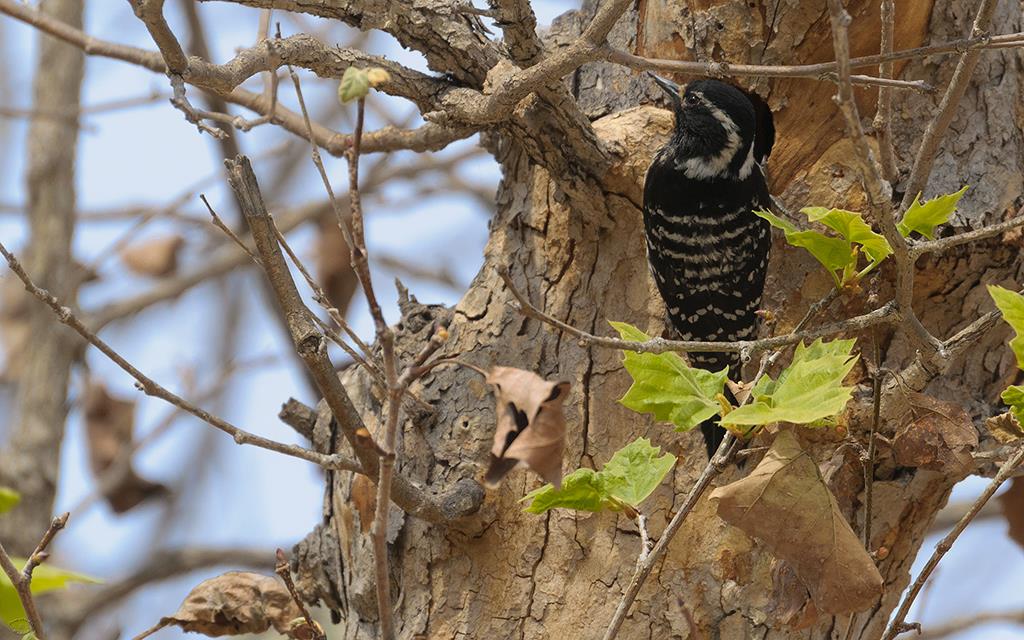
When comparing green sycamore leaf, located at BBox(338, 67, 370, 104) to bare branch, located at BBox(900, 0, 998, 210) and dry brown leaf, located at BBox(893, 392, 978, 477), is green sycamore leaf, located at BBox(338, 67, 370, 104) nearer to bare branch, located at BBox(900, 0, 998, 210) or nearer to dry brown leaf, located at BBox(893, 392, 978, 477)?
bare branch, located at BBox(900, 0, 998, 210)

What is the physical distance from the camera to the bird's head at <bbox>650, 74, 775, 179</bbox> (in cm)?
327

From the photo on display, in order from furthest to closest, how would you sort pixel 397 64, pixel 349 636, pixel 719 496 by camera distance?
1. pixel 349 636
2. pixel 397 64
3. pixel 719 496

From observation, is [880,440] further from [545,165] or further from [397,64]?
[397,64]

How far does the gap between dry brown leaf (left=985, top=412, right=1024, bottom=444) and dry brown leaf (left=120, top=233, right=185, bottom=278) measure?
14.9 ft

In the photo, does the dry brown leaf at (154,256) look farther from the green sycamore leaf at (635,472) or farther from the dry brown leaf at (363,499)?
the green sycamore leaf at (635,472)

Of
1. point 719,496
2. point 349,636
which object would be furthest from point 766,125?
point 349,636

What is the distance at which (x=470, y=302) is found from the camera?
321cm

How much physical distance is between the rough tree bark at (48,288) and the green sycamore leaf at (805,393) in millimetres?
3274

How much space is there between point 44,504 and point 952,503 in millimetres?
4052

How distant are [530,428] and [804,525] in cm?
69

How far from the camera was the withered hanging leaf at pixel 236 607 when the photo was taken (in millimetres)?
2664

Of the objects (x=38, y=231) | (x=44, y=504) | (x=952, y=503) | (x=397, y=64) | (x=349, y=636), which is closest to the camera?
(x=397, y=64)

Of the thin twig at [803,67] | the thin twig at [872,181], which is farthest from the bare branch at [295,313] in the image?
the thin twig at [872,181]

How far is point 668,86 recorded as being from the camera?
3240 millimetres
